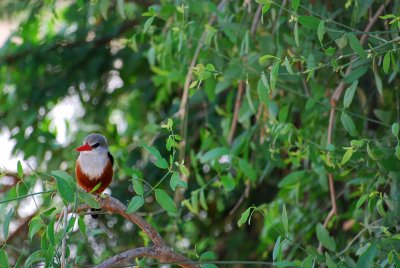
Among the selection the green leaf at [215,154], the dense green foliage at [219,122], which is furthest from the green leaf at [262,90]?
the green leaf at [215,154]

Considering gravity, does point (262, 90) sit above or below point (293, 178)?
above

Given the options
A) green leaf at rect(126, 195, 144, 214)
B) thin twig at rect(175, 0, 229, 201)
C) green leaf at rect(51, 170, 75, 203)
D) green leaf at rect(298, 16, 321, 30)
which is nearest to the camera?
→ green leaf at rect(51, 170, 75, 203)

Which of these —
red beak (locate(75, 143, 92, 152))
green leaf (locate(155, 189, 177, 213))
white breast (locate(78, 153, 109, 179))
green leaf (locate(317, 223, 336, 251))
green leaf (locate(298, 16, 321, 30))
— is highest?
green leaf (locate(298, 16, 321, 30))

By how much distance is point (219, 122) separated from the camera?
5266mm

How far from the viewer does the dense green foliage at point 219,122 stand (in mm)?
3059

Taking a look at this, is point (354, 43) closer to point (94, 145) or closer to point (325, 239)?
point (325, 239)

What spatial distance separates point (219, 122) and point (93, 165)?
1240 mm

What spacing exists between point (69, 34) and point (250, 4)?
205cm

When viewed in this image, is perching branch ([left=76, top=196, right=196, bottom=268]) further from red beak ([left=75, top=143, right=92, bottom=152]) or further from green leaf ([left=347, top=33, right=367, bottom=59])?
red beak ([left=75, top=143, right=92, bottom=152])

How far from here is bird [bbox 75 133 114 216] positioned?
165 inches

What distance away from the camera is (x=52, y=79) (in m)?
5.72

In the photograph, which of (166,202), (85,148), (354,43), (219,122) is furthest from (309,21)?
(219,122)

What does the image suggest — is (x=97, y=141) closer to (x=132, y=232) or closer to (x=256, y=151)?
(x=256, y=151)

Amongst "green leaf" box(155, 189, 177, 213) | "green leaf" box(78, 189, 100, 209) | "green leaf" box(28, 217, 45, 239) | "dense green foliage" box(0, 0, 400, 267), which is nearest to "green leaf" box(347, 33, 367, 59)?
"dense green foliage" box(0, 0, 400, 267)
